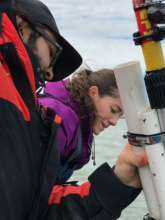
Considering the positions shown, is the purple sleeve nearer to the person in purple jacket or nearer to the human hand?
the person in purple jacket

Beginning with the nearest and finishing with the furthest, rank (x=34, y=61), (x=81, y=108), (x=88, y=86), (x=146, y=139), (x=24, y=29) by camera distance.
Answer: (x=146, y=139) → (x=34, y=61) → (x=24, y=29) → (x=81, y=108) → (x=88, y=86)

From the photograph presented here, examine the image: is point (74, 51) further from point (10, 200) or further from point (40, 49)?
point (10, 200)

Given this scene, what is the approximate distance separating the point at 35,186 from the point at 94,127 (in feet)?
4.73

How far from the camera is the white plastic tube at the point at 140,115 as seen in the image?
1239mm

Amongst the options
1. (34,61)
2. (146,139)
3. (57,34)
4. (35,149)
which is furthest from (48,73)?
(146,139)

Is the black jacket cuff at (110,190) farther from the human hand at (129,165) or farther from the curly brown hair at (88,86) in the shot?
the curly brown hair at (88,86)

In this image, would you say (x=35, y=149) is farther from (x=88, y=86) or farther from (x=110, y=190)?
(x=88, y=86)

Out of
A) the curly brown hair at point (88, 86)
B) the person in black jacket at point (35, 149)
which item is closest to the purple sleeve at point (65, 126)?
the curly brown hair at point (88, 86)

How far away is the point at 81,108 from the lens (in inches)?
102

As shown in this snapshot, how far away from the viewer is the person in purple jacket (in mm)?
2350

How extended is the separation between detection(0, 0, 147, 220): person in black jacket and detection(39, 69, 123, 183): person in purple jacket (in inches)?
22.9

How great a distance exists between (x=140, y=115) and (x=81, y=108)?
134 cm

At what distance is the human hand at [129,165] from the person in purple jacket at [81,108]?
892 mm

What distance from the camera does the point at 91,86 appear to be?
270 cm
